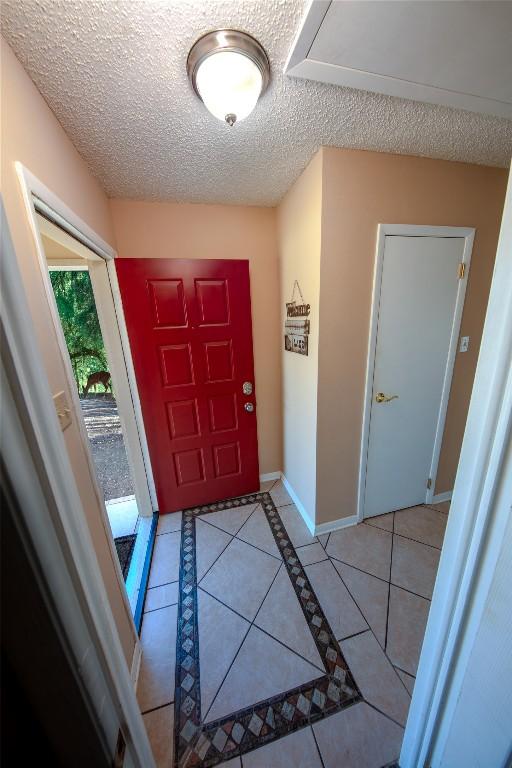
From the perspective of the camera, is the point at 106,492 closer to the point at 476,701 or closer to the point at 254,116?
the point at 476,701

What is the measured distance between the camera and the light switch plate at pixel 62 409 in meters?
0.87

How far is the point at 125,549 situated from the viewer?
73.5 inches

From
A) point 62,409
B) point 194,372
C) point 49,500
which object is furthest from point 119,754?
point 194,372

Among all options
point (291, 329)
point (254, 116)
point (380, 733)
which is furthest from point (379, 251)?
point (380, 733)

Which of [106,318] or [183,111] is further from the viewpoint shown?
[106,318]

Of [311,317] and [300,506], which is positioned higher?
[311,317]

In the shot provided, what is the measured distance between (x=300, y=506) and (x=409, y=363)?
4.44 feet

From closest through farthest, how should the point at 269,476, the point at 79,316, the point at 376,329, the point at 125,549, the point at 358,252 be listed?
the point at 358,252 < the point at 376,329 < the point at 125,549 < the point at 269,476 < the point at 79,316

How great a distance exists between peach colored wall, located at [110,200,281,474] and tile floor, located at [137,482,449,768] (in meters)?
1.10

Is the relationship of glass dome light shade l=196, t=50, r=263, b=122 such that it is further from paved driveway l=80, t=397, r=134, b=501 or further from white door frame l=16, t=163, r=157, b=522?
paved driveway l=80, t=397, r=134, b=501

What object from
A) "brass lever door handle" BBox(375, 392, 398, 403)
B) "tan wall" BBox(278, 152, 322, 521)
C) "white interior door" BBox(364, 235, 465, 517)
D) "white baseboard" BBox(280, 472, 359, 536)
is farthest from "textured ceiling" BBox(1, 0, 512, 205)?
"white baseboard" BBox(280, 472, 359, 536)

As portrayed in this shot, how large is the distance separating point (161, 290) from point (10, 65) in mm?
1095

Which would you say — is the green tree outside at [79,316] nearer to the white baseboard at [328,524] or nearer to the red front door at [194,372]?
the red front door at [194,372]

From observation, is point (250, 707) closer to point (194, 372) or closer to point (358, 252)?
point (194, 372)
